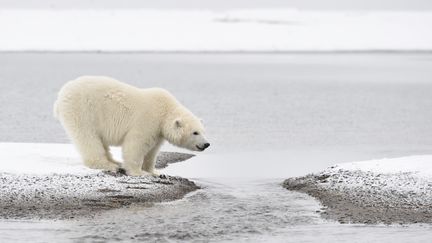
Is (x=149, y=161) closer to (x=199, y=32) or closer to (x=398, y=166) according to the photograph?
(x=398, y=166)

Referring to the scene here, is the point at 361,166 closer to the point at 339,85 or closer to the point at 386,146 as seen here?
the point at 386,146

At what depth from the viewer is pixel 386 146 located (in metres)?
13.0

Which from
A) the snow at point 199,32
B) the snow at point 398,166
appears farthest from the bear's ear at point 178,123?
the snow at point 199,32

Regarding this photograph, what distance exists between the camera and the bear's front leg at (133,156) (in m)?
8.92

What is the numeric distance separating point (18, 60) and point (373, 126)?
21.0 m

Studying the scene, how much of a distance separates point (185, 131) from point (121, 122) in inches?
28.6

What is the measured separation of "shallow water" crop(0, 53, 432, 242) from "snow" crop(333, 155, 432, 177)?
38.3 inches

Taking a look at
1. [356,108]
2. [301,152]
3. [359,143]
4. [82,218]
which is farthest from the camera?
[356,108]

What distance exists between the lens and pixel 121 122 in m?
9.07

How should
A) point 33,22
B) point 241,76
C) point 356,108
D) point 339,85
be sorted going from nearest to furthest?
point 356,108 → point 339,85 → point 241,76 → point 33,22

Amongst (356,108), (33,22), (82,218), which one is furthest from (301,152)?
(33,22)

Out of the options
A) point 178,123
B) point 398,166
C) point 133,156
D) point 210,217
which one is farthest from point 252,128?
point 210,217

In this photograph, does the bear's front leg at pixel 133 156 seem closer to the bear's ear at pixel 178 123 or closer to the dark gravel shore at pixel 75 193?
the dark gravel shore at pixel 75 193

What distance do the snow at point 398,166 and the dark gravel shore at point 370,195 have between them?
0.40 feet
